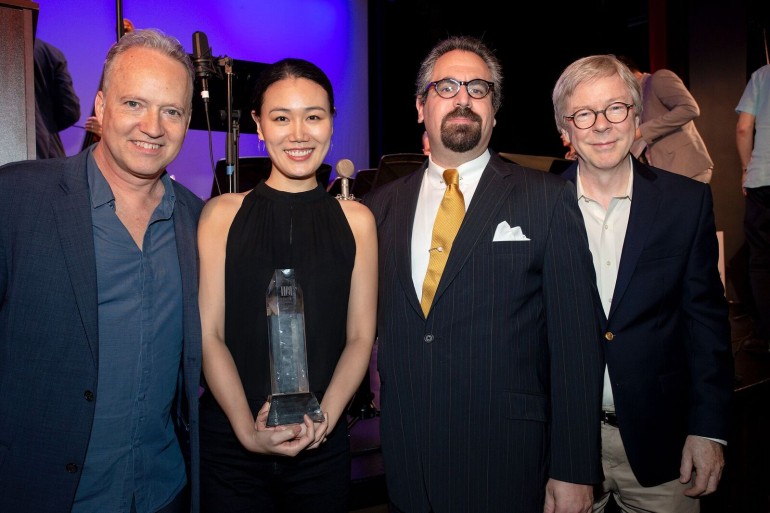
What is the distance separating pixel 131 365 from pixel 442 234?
3.32ft

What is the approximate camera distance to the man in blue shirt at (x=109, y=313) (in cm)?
154

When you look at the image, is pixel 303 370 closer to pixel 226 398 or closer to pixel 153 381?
pixel 226 398

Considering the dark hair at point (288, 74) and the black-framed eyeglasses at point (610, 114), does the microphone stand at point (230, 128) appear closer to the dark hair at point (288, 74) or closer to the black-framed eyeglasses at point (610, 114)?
the dark hair at point (288, 74)

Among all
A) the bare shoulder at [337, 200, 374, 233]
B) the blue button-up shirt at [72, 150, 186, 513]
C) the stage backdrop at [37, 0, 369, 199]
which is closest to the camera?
the blue button-up shirt at [72, 150, 186, 513]

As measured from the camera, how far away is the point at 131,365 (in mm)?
1678

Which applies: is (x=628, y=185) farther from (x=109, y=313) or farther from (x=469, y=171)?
(x=109, y=313)

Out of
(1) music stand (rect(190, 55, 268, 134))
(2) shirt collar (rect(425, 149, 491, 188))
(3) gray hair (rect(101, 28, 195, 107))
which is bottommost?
(2) shirt collar (rect(425, 149, 491, 188))

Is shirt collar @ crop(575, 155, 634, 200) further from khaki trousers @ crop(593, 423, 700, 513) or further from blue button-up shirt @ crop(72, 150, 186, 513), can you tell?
blue button-up shirt @ crop(72, 150, 186, 513)

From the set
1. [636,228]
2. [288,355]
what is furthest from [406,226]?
[636,228]

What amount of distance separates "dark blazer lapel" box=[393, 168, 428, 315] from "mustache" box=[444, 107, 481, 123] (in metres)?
0.23

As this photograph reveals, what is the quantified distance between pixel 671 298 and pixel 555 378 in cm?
52

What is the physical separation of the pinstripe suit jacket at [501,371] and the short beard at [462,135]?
0.75ft

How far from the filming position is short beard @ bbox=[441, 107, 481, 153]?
201 cm

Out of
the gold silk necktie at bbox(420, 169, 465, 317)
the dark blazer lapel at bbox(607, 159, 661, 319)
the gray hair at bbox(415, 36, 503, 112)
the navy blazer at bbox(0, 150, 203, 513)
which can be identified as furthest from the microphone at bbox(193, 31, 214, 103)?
the dark blazer lapel at bbox(607, 159, 661, 319)
